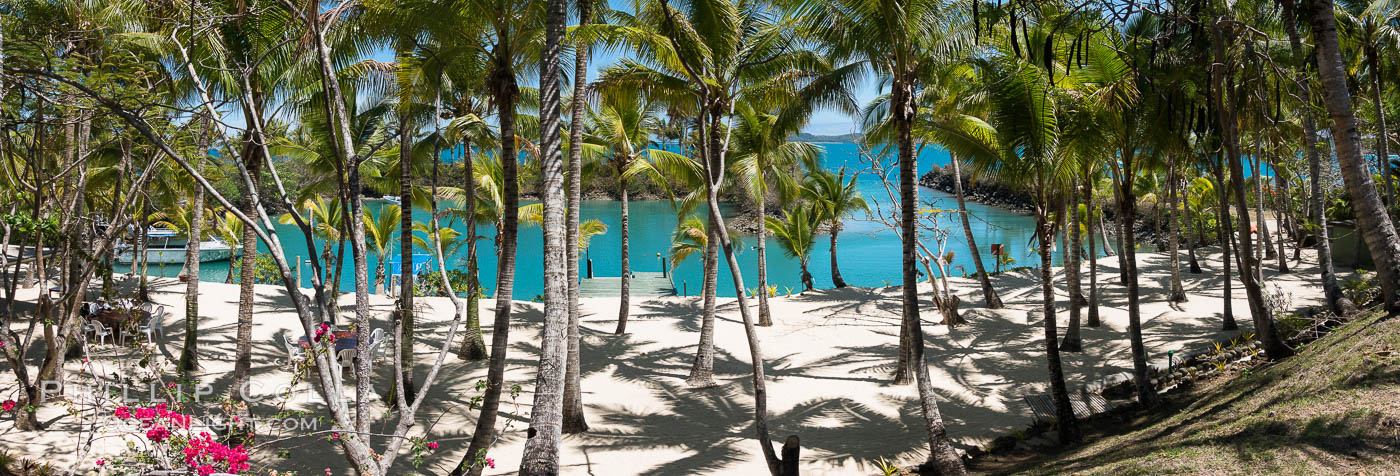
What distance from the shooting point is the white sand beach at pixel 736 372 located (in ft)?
30.8

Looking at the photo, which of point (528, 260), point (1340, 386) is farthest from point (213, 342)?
point (528, 260)

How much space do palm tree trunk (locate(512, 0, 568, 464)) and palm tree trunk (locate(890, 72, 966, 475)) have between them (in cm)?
413

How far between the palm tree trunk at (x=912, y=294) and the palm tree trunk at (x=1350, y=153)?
4189 millimetres

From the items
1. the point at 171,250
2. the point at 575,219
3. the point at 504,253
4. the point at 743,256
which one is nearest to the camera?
the point at 504,253

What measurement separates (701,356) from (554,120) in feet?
21.5

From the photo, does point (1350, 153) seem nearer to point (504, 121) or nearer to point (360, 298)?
point (504, 121)

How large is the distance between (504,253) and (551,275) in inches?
65.9

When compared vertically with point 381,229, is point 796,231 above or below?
below

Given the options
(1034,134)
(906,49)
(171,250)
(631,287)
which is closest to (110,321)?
(906,49)

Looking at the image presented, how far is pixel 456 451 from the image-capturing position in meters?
9.59

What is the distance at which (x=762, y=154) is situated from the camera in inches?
648

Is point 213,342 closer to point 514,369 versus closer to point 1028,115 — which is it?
point 514,369

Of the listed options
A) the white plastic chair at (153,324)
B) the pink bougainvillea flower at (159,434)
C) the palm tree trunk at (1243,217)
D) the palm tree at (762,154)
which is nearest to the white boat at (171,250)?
the white plastic chair at (153,324)

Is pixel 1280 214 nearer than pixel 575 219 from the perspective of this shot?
No
